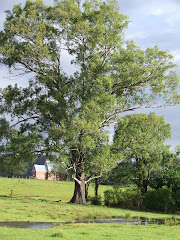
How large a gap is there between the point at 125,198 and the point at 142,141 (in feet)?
23.4

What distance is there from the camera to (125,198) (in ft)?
131

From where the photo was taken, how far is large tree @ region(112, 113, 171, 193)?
38.7 m

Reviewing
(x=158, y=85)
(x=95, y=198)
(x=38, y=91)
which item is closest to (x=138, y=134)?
(x=158, y=85)

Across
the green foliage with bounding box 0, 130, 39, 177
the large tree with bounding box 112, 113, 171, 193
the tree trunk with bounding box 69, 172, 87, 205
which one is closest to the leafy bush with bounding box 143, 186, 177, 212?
the large tree with bounding box 112, 113, 171, 193

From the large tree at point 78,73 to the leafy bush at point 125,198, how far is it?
365 cm

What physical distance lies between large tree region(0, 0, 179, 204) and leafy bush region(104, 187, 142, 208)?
12.0ft

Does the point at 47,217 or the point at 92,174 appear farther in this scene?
the point at 92,174

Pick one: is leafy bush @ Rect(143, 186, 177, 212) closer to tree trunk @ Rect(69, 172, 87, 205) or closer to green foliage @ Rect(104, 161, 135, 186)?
green foliage @ Rect(104, 161, 135, 186)

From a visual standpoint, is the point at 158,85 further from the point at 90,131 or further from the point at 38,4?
the point at 38,4

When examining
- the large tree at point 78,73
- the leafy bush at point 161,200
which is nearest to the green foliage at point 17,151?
the large tree at point 78,73

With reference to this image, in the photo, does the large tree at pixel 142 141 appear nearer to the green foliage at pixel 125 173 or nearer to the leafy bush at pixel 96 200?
the green foliage at pixel 125 173

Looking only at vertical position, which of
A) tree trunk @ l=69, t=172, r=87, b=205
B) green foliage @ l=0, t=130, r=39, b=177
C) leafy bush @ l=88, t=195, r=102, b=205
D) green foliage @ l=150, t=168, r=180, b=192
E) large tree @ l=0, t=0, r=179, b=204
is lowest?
leafy bush @ l=88, t=195, r=102, b=205

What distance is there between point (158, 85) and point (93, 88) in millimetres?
8433

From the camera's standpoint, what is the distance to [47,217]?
83.3 ft
